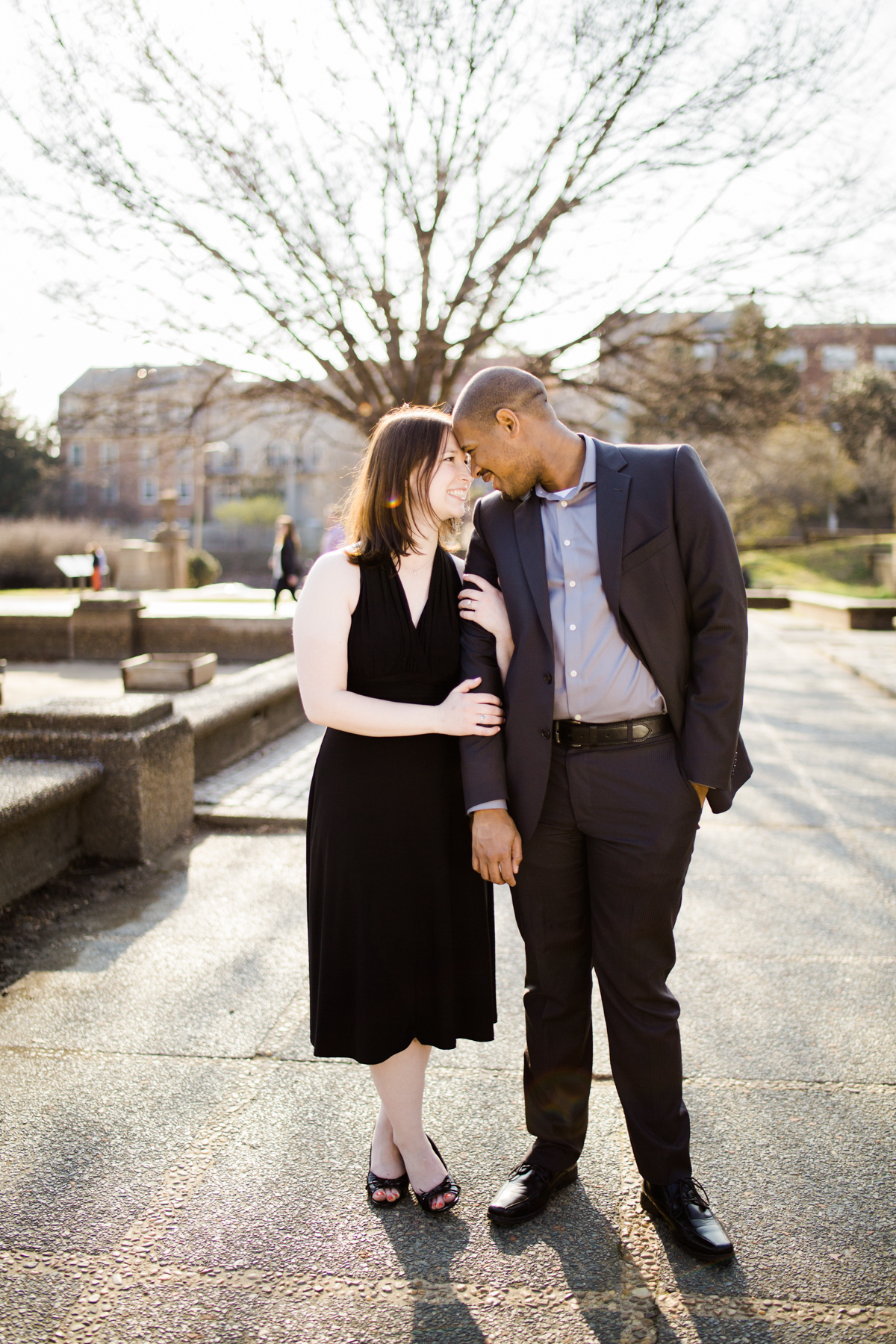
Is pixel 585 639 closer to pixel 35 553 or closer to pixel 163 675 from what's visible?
pixel 163 675

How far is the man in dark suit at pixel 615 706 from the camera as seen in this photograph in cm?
232

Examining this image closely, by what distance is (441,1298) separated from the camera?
2.13m

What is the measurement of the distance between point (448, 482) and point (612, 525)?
0.42 metres

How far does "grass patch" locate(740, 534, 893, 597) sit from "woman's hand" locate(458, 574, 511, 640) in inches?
1047

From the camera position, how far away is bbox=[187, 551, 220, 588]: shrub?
35.1m

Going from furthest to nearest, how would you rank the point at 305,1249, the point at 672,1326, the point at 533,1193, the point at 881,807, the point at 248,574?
the point at 248,574
the point at 881,807
the point at 533,1193
the point at 305,1249
the point at 672,1326

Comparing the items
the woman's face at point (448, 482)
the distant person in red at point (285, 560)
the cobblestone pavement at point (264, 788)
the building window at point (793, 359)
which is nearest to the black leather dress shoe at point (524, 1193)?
the woman's face at point (448, 482)

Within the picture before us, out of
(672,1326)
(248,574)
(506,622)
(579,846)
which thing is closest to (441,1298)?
(672,1326)

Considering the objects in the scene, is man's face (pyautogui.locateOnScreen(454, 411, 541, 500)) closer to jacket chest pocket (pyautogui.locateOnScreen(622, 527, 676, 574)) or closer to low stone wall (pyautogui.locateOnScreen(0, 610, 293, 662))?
jacket chest pocket (pyautogui.locateOnScreen(622, 527, 676, 574))

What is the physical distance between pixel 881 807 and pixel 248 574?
151 ft

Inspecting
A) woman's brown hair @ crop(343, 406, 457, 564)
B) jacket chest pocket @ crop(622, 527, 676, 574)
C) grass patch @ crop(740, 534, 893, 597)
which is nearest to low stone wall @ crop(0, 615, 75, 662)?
woman's brown hair @ crop(343, 406, 457, 564)

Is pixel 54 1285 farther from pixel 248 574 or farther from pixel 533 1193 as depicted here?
pixel 248 574

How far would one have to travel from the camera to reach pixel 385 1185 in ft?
8.16

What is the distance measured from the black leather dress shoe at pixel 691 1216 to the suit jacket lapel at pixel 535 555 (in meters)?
1.35
